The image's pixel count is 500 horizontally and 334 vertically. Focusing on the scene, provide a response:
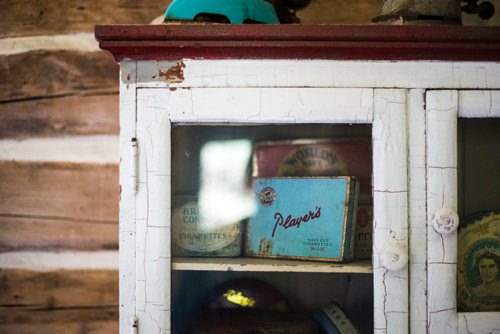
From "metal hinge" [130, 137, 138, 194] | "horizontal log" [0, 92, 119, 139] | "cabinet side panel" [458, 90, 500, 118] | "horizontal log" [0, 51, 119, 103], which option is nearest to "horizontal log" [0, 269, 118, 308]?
"horizontal log" [0, 92, 119, 139]

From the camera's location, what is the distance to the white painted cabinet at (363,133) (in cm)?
96

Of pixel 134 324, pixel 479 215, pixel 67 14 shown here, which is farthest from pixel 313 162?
pixel 67 14

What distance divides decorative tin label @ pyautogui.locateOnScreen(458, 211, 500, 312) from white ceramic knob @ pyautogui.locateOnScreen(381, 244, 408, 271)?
4.9 inches

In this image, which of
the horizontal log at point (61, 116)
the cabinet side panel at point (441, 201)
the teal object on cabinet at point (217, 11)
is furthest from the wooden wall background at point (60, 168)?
the cabinet side panel at point (441, 201)

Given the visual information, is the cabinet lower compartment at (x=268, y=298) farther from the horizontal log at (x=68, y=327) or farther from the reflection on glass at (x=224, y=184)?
the horizontal log at (x=68, y=327)

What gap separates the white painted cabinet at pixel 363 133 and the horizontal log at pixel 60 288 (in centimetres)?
56

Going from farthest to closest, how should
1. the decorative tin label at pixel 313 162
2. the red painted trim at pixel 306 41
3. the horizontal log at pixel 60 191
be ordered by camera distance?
the horizontal log at pixel 60 191, the decorative tin label at pixel 313 162, the red painted trim at pixel 306 41

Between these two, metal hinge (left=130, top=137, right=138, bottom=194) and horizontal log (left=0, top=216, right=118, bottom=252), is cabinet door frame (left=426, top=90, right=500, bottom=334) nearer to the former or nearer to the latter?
metal hinge (left=130, top=137, right=138, bottom=194)

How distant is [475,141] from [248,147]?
0.45 m

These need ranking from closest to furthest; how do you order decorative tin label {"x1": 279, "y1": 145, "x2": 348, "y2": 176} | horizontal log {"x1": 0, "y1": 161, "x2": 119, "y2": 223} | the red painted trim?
the red painted trim, decorative tin label {"x1": 279, "y1": 145, "x2": 348, "y2": 176}, horizontal log {"x1": 0, "y1": 161, "x2": 119, "y2": 223}

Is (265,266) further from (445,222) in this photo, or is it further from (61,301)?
(61,301)

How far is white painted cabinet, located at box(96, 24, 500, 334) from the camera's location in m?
0.96

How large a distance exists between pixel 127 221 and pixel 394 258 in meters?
0.51

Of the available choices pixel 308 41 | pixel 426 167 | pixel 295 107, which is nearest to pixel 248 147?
pixel 295 107
